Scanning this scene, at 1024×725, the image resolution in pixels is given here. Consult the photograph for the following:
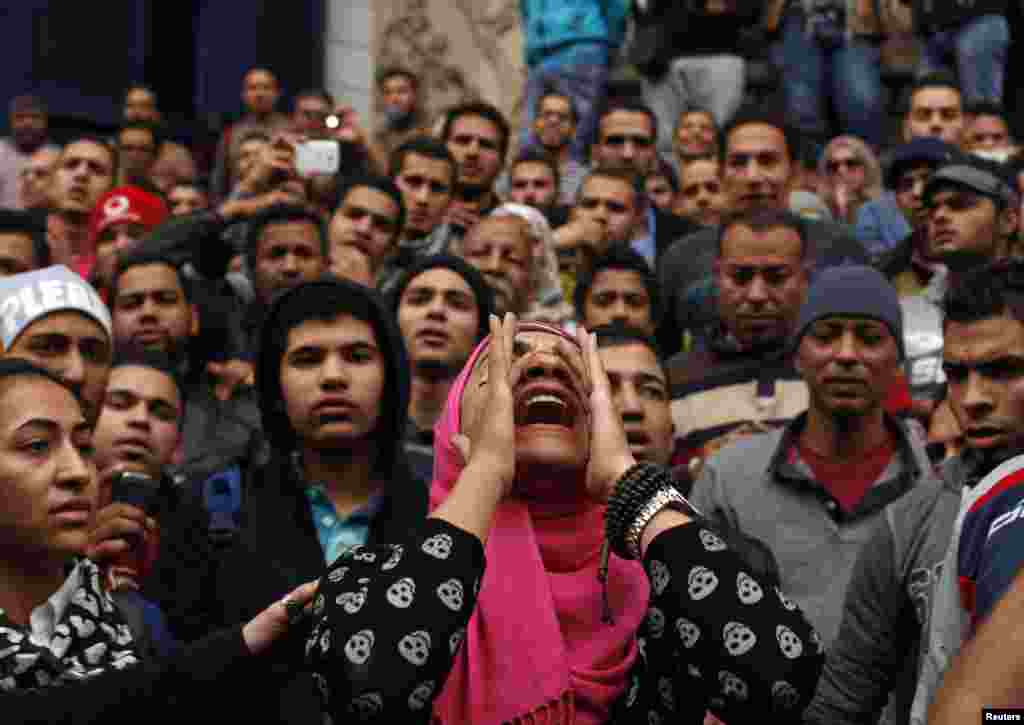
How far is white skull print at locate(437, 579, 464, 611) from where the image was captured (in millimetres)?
3242

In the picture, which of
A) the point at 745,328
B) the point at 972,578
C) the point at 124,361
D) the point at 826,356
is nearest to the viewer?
the point at 972,578

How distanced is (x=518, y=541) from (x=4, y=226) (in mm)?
4620

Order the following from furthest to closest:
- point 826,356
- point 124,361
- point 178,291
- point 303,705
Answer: point 178,291 < point 124,361 < point 826,356 < point 303,705

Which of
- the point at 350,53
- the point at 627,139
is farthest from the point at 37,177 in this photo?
the point at 350,53

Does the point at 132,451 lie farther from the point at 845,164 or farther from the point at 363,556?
the point at 845,164

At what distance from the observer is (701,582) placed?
3277mm

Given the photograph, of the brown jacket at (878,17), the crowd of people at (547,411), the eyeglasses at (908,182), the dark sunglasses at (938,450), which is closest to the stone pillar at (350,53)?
the crowd of people at (547,411)

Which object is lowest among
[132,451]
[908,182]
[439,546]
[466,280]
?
[132,451]

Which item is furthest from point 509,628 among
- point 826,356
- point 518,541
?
point 826,356

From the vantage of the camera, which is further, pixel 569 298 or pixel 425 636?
pixel 569 298

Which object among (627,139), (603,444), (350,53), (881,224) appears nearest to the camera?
(603,444)

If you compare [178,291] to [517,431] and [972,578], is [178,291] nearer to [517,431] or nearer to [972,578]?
[517,431]

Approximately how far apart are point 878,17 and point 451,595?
866cm

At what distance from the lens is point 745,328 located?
6.62 m
